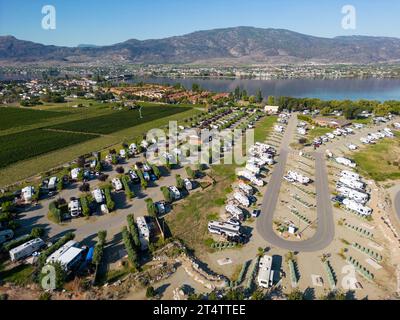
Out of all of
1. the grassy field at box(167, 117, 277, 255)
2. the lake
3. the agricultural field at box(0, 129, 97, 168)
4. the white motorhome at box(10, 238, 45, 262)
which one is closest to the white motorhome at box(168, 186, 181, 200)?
the grassy field at box(167, 117, 277, 255)

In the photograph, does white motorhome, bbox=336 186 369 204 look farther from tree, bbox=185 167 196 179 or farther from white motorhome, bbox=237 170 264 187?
tree, bbox=185 167 196 179

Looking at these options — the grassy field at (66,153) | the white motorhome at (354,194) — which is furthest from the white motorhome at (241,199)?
the grassy field at (66,153)

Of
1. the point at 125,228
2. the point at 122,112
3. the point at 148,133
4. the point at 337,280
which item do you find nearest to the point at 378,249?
the point at 337,280

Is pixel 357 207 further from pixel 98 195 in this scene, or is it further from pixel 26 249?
pixel 26 249

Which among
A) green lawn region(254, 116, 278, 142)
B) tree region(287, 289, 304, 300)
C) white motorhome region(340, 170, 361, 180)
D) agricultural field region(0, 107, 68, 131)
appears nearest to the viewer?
tree region(287, 289, 304, 300)

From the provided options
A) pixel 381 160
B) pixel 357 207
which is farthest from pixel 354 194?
pixel 381 160

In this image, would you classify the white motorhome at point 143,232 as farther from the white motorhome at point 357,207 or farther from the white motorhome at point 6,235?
the white motorhome at point 357,207
